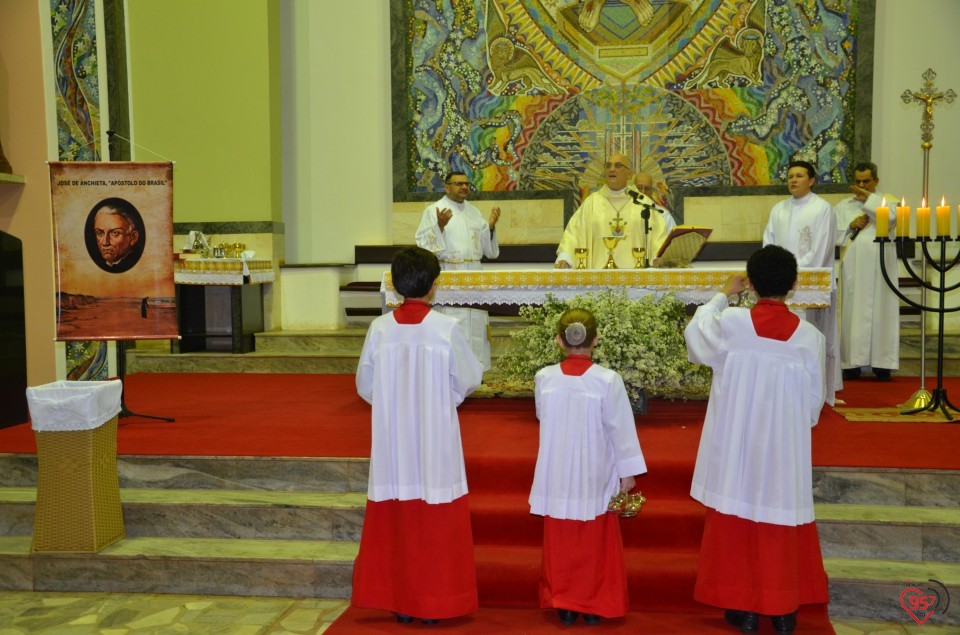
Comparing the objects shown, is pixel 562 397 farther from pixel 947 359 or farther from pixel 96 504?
pixel 947 359

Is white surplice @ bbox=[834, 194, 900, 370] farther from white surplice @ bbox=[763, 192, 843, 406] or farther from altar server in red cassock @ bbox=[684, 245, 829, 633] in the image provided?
altar server in red cassock @ bbox=[684, 245, 829, 633]

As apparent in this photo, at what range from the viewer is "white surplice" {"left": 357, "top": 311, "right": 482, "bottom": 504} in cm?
396

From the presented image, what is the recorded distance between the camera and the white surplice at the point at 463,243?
7938mm

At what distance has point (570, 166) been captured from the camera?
10.5 meters

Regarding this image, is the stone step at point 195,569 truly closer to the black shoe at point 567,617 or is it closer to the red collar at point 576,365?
the black shoe at point 567,617

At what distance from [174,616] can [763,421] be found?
9.08 ft

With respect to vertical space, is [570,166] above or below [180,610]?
above

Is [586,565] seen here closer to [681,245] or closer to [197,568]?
[197,568]

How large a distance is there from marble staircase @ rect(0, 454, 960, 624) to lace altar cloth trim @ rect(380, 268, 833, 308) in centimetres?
165

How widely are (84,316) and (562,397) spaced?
3749 millimetres

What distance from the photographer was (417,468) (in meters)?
3.98

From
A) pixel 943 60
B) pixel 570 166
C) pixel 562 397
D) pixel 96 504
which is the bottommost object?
pixel 96 504

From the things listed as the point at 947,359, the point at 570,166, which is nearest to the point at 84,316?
the point at 570,166

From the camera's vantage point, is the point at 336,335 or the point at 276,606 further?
the point at 336,335
